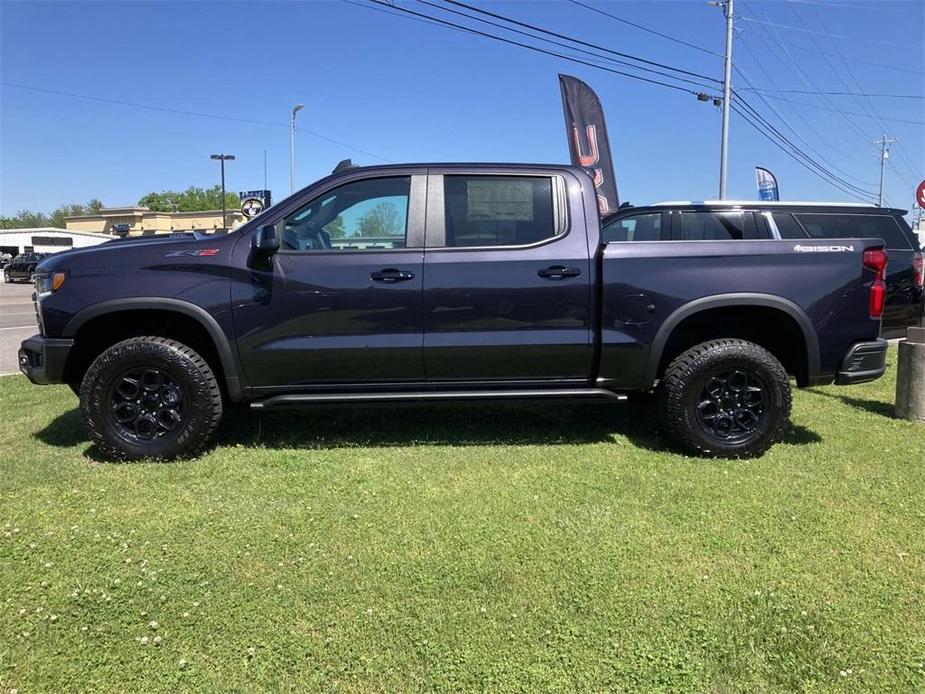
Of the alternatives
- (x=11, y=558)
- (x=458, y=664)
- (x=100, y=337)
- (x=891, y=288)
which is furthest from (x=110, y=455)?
(x=891, y=288)

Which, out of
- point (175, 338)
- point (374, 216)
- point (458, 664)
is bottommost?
point (458, 664)

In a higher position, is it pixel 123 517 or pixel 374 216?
pixel 374 216

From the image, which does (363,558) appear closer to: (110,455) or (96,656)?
(96,656)

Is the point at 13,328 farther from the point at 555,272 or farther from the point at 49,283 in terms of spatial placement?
the point at 555,272

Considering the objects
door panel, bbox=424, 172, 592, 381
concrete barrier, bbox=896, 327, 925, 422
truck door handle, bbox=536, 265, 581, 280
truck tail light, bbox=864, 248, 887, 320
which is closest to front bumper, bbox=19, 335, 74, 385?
door panel, bbox=424, 172, 592, 381

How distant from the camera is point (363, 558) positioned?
3174 millimetres

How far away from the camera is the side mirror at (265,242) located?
13.5 ft

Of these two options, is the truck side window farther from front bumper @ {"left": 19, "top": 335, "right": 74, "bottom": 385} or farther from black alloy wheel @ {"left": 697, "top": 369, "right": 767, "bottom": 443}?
black alloy wheel @ {"left": 697, "top": 369, "right": 767, "bottom": 443}

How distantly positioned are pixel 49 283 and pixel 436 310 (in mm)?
2499

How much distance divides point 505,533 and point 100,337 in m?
3.12

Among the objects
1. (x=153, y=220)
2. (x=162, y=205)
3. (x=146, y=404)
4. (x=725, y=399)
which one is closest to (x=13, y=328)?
(x=146, y=404)

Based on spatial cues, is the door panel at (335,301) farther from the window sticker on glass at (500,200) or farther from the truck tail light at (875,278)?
the truck tail light at (875,278)

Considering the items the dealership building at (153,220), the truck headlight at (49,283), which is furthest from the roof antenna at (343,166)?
the dealership building at (153,220)

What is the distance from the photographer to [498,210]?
14.9ft
